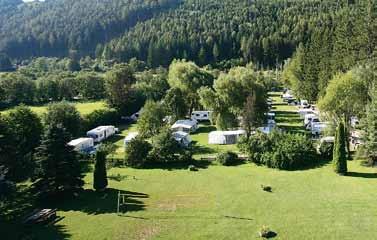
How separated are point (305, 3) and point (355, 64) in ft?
326

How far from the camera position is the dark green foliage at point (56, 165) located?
25312 millimetres

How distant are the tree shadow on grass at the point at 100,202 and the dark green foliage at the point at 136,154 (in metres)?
6.31

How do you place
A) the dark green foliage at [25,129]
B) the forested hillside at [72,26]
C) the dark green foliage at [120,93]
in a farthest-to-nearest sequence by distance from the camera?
the forested hillside at [72,26] < the dark green foliage at [120,93] < the dark green foliage at [25,129]

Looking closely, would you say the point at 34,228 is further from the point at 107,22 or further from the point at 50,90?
the point at 107,22

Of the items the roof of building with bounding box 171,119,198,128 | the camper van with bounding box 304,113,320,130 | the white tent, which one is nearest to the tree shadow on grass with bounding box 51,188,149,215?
the white tent

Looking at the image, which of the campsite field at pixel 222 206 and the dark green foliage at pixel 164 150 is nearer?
the campsite field at pixel 222 206

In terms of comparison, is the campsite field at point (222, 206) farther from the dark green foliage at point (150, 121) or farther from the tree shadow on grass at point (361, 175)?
the dark green foliage at point (150, 121)

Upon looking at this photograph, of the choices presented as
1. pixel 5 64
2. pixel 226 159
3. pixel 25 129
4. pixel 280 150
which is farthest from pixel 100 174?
pixel 5 64

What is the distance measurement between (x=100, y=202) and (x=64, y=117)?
1718cm

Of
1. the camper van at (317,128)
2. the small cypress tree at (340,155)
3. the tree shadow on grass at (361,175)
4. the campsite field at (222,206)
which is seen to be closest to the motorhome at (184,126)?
the camper van at (317,128)

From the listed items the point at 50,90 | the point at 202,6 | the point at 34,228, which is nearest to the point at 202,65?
the point at 50,90

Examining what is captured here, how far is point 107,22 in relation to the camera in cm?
16000

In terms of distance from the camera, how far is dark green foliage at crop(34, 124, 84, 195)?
25312 mm

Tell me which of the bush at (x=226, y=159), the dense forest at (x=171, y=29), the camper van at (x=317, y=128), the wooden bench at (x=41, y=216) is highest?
the dense forest at (x=171, y=29)
